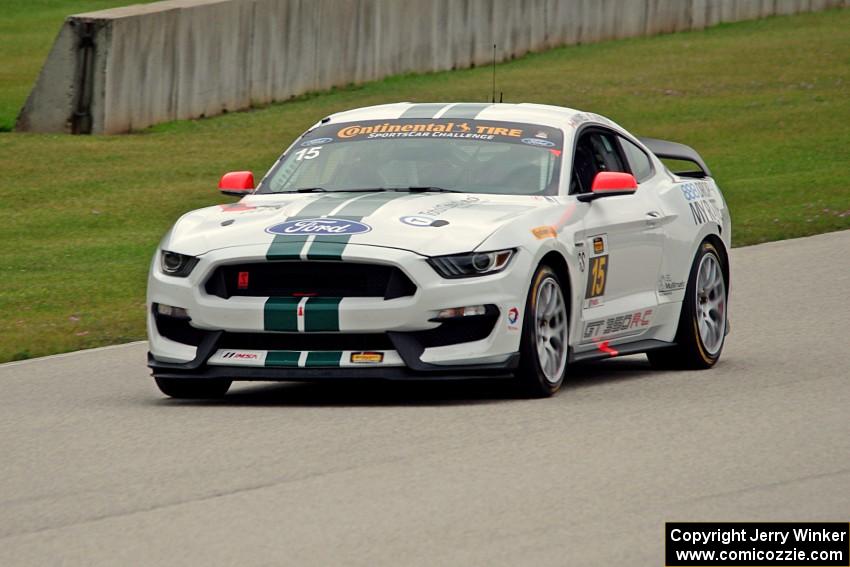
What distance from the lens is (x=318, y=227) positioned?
9.64 meters

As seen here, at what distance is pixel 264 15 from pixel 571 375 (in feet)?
54.0

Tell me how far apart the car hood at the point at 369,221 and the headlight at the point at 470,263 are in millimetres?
41

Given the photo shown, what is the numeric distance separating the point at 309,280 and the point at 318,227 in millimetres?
278

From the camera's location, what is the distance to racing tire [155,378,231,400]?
996 centimetres

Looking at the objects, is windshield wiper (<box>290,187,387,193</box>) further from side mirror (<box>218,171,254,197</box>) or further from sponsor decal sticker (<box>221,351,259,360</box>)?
sponsor decal sticker (<box>221,351,259,360</box>)

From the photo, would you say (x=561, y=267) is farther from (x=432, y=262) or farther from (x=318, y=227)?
(x=318, y=227)

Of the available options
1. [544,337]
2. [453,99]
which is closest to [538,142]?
[544,337]

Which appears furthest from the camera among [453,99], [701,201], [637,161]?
[453,99]

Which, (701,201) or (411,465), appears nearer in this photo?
(411,465)

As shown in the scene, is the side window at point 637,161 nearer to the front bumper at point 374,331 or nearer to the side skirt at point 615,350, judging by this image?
the side skirt at point 615,350

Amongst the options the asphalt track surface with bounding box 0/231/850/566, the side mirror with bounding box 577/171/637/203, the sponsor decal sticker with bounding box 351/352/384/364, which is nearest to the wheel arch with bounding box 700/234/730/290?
the asphalt track surface with bounding box 0/231/850/566

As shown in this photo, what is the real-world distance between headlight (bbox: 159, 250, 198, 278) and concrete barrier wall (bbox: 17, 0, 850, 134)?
14.4 m

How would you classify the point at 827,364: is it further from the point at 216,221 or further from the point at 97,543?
the point at 97,543

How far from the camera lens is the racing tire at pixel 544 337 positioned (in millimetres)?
9625
